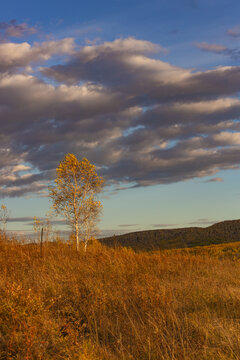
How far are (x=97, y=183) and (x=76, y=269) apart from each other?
1606 centimetres

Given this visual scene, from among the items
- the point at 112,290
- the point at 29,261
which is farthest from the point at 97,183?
the point at 112,290

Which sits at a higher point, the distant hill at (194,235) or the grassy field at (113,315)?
the grassy field at (113,315)

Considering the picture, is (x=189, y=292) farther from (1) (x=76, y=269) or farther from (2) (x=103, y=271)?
(1) (x=76, y=269)

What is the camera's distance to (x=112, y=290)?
7.33m

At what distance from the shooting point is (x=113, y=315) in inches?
238

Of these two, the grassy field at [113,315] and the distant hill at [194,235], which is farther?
the distant hill at [194,235]

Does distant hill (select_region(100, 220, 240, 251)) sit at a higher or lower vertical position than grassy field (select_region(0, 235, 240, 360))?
lower

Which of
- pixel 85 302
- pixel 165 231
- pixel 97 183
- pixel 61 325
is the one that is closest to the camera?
pixel 61 325

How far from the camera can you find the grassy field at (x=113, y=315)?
4.47 meters

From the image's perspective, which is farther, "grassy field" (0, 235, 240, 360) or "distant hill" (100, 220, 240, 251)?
"distant hill" (100, 220, 240, 251)

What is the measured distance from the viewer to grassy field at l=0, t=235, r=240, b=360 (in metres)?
4.47

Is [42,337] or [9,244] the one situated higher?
[9,244]

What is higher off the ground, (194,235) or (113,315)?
(113,315)

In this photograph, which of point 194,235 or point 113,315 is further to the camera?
point 194,235
